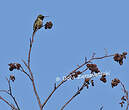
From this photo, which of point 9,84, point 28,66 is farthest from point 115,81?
point 9,84

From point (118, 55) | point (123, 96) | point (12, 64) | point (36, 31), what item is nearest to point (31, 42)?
point (36, 31)

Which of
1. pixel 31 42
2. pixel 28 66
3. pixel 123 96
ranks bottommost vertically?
pixel 123 96

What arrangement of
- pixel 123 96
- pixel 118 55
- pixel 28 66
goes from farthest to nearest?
pixel 123 96 < pixel 28 66 < pixel 118 55

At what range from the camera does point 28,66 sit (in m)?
1.47

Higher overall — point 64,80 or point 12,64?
point 12,64

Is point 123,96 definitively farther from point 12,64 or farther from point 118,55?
point 12,64

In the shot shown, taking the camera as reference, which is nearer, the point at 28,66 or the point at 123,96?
the point at 28,66

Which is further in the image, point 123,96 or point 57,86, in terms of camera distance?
point 123,96

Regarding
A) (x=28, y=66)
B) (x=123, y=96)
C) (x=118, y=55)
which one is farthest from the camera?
(x=123, y=96)

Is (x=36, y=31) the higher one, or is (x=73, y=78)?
(x=36, y=31)

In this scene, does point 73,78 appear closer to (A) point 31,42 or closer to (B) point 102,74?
(B) point 102,74

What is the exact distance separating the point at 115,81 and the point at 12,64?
64cm

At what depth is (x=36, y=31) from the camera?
143 centimetres

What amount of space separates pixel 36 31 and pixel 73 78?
37 centimetres
